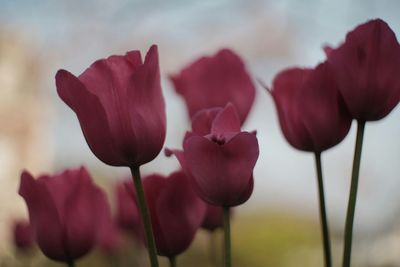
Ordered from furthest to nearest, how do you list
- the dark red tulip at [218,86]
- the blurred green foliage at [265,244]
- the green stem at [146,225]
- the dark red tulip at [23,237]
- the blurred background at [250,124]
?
the blurred green foliage at [265,244], the blurred background at [250,124], the dark red tulip at [23,237], the dark red tulip at [218,86], the green stem at [146,225]

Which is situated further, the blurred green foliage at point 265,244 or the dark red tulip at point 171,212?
the blurred green foliage at point 265,244

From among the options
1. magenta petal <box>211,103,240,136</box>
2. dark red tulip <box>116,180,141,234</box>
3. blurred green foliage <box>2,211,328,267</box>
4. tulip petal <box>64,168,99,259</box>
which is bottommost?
blurred green foliage <box>2,211,328,267</box>

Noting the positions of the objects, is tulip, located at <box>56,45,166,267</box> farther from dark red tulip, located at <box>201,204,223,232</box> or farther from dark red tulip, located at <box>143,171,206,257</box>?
dark red tulip, located at <box>201,204,223,232</box>

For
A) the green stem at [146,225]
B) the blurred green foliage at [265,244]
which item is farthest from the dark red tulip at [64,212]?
the blurred green foliage at [265,244]

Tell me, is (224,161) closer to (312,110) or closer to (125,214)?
(312,110)

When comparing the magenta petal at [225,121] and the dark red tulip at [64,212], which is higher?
the magenta petal at [225,121]

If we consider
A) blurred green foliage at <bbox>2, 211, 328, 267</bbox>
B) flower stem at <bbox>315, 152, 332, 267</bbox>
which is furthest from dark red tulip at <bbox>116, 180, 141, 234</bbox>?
blurred green foliage at <bbox>2, 211, 328, 267</bbox>

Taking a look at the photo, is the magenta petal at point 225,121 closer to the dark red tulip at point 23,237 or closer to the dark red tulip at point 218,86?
the dark red tulip at point 218,86

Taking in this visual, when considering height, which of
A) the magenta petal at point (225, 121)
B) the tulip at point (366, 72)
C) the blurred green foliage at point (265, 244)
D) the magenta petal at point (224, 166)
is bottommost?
the blurred green foliage at point (265, 244)
